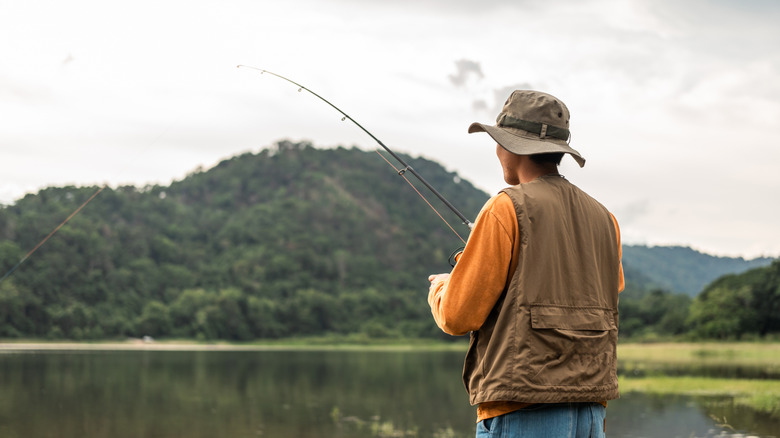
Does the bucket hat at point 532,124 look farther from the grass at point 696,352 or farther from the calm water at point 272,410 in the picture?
the grass at point 696,352

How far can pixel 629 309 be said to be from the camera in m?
83.8

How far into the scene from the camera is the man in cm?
214

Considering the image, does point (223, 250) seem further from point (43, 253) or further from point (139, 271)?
point (43, 253)

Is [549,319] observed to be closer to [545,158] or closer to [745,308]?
[545,158]

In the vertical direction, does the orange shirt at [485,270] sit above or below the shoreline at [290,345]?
above

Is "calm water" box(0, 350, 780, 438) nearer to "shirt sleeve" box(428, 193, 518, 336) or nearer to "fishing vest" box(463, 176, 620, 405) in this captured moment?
"fishing vest" box(463, 176, 620, 405)

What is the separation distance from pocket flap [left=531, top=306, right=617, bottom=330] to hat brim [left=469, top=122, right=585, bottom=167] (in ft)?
1.55

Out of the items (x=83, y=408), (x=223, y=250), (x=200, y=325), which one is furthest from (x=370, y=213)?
(x=83, y=408)

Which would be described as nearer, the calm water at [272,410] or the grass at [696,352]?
the calm water at [272,410]

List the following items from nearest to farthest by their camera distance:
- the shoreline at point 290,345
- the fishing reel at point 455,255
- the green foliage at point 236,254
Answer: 1. the fishing reel at point 455,255
2. the shoreline at point 290,345
3. the green foliage at point 236,254

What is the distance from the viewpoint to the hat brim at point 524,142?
232 centimetres

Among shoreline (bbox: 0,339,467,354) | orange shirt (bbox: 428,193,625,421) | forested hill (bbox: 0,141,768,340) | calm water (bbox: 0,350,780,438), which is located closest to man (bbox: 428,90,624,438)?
orange shirt (bbox: 428,193,625,421)

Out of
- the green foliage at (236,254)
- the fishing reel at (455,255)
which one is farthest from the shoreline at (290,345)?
the fishing reel at (455,255)

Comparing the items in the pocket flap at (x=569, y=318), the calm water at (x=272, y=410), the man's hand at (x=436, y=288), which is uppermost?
the man's hand at (x=436, y=288)
